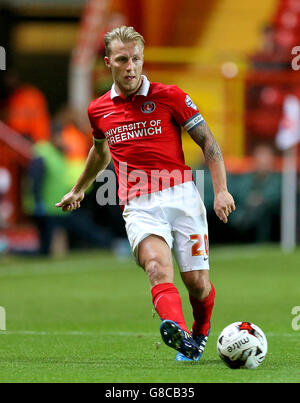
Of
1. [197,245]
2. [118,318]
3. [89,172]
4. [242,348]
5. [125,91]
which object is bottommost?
[118,318]

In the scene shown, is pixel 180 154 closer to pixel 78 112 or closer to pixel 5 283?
pixel 5 283

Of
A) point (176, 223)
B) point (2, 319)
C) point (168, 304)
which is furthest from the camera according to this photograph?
point (2, 319)

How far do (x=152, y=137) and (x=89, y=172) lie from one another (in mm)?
794

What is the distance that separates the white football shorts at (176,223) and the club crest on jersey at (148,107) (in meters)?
0.56

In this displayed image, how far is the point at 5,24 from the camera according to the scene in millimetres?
25156

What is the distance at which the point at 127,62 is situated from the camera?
7.07 metres

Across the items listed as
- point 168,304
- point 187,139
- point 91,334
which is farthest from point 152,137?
point 187,139

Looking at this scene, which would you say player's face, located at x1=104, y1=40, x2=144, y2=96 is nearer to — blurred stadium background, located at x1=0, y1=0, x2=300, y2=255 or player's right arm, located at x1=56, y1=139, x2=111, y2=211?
player's right arm, located at x1=56, y1=139, x2=111, y2=211

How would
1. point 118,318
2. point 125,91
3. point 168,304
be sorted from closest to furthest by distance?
point 168,304 < point 125,91 < point 118,318

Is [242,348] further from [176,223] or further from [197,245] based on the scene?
[176,223]

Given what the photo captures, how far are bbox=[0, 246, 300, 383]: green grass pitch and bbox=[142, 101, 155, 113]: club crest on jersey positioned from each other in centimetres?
160

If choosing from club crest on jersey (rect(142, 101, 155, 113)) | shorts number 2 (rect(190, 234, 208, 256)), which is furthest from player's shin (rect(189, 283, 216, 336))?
club crest on jersey (rect(142, 101, 155, 113))

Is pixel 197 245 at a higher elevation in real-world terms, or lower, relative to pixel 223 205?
lower

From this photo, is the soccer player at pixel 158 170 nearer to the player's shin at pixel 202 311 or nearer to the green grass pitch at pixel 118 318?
the player's shin at pixel 202 311
